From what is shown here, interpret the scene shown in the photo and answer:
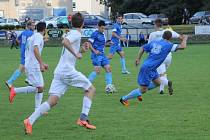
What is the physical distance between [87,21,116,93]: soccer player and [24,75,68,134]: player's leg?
5741 millimetres

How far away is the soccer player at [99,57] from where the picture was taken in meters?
17.0

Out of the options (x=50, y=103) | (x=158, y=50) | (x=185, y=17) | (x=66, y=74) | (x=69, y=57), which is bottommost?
(x=185, y=17)

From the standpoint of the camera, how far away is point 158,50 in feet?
45.0

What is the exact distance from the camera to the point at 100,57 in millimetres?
17281

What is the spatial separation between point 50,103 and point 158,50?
146 inches

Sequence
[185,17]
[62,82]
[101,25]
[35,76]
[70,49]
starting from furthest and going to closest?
1. [185,17]
2. [101,25]
3. [35,76]
4. [62,82]
5. [70,49]

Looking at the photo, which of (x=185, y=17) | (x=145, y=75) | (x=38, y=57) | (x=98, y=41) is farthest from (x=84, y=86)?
(x=185, y=17)

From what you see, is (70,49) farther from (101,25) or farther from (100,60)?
(100,60)

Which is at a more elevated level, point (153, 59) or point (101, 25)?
Result: point (101, 25)

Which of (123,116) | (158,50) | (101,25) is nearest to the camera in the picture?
(123,116)

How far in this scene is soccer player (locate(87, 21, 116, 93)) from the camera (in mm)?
16969

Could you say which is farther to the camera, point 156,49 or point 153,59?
point 153,59

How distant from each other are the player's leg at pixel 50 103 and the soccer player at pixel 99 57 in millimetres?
5741

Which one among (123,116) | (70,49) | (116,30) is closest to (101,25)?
(123,116)
